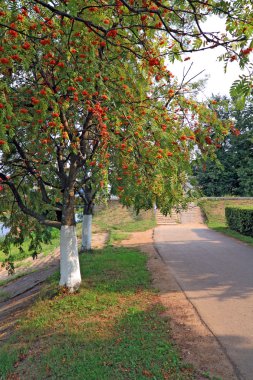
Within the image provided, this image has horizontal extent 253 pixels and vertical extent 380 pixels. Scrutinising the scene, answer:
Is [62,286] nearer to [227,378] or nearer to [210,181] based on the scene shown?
[227,378]

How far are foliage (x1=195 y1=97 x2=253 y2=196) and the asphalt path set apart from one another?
1766cm

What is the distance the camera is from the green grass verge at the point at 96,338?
13.1 feet

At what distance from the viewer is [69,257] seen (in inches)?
273

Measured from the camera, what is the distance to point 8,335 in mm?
5859

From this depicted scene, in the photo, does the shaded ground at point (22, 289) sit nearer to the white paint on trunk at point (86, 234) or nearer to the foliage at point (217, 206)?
the white paint on trunk at point (86, 234)

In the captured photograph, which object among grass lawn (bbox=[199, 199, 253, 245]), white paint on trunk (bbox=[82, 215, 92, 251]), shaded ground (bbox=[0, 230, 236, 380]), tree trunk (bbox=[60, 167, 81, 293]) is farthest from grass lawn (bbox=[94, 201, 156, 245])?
tree trunk (bbox=[60, 167, 81, 293])

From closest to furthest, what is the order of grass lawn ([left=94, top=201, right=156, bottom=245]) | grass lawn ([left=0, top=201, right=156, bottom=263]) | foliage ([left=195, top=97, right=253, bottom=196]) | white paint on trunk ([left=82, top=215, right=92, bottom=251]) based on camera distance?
1. white paint on trunk ([left=82, top=215, right=92, bottom=251])
2. grass lawn ([left=0, top=201, right=156, bottom=263])
3. grass lawn ([left=94, top=201, right=156, bottom=245])
4. foliage ([left=195, top=97, right=253, bottom=196])

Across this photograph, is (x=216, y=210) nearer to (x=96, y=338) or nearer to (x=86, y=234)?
(x=86, y=234)

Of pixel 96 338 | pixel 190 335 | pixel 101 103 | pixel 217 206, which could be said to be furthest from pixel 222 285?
pixel 217 206

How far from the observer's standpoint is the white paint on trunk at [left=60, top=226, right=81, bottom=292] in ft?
22.8

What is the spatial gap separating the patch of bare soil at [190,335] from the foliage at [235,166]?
24075 mm

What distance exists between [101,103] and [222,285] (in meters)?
4.43

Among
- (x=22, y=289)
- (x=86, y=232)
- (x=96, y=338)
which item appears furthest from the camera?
(x=86, y=232)

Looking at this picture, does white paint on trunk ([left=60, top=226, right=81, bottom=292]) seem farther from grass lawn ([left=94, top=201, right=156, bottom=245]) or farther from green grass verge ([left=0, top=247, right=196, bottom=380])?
grass lawn ([left=94, top=201, right=156, bottom=245])
